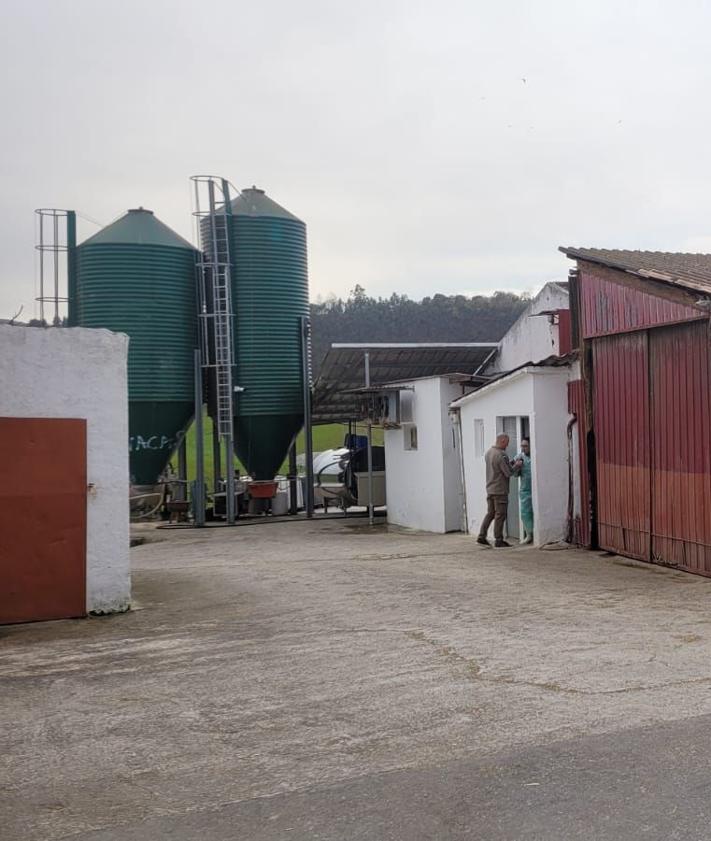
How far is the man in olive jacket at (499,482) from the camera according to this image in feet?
51.1

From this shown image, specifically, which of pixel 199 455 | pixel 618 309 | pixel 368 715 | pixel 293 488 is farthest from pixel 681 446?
pixel 293 488

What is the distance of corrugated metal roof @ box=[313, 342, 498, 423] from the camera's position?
22.8 meters

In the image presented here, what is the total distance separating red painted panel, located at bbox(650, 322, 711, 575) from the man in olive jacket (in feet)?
10.5

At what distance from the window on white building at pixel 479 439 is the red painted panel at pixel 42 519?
969 centimetres

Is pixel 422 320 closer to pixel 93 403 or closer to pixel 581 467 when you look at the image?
pixel 581 467

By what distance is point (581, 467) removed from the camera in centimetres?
1473

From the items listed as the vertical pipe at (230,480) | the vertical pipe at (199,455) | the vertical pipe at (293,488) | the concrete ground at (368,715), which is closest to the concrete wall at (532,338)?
the vertical pipe at (293,488)

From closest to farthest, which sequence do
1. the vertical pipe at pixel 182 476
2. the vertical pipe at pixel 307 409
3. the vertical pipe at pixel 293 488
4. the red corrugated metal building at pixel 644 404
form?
the red corrugated metal building at pixel 644 404, the vertical pipe at pixel 307 409, the vertical pipe at pixel 182 476, the vertical pipe at pixel 293 488

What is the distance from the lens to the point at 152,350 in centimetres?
2277

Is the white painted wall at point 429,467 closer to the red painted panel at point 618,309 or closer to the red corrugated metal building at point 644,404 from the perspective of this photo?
the red corrugated metal building at point 644,404

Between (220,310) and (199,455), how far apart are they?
3.46 meters

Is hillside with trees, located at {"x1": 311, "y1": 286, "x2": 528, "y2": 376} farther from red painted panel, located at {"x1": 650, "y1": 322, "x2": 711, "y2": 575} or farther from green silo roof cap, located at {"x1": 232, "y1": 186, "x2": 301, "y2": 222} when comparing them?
red painted panel, located at {"x1": 650, "y1": 322, "x2": 711, "y2": 575}

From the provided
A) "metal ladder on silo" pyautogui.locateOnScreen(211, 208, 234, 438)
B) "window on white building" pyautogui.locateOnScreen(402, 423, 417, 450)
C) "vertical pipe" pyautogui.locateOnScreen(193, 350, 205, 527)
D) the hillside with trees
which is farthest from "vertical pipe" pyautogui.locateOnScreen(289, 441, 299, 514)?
the hillside with trees

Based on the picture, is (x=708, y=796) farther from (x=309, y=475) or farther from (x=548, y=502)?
(x=309, y=475)
